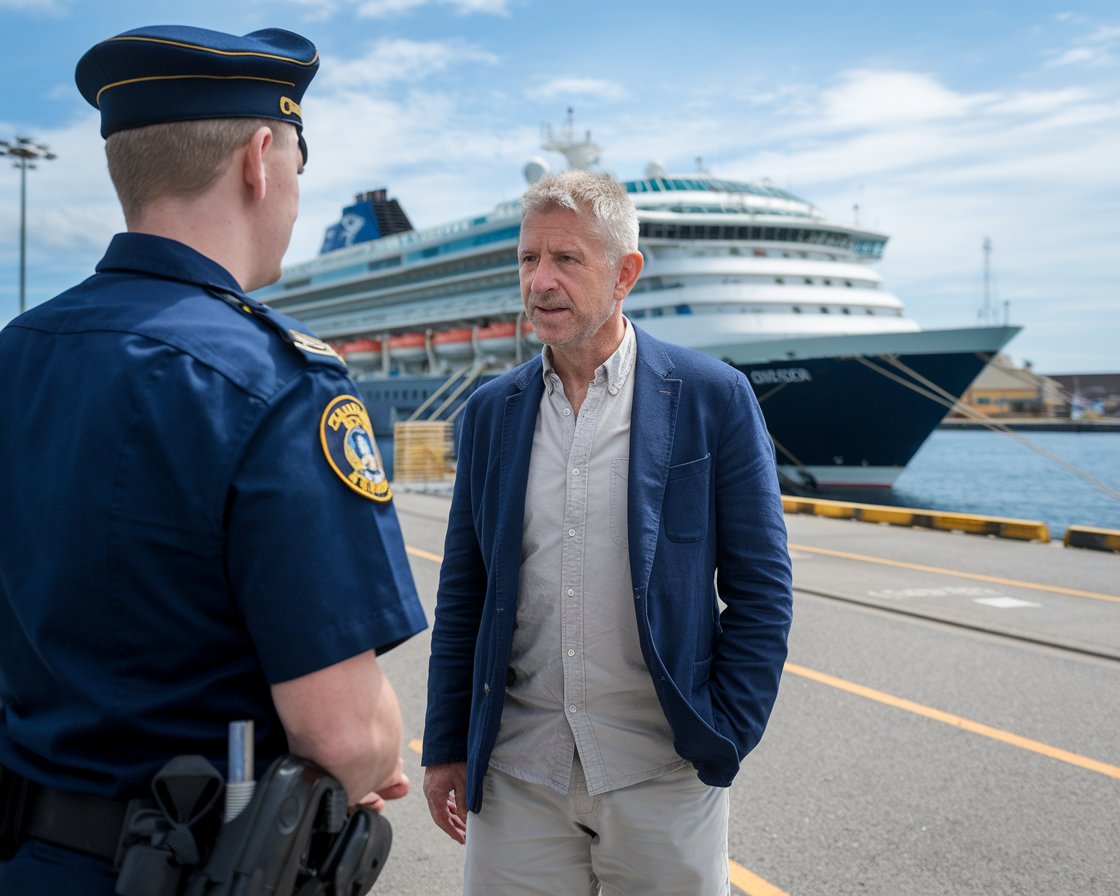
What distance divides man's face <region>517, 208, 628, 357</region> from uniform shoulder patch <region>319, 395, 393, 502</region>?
0.84 m

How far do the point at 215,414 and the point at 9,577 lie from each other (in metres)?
0.38

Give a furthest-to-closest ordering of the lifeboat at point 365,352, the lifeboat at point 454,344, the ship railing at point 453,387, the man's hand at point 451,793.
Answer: the lifeboat at point 365,352 → the lifeboat at point 454,344 → the ship railing at point 453,387 → the man's hand at point 451,793

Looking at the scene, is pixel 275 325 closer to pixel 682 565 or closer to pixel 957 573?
pixel 682 565

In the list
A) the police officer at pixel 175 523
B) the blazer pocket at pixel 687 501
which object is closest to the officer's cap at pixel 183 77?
the police officer at pixel 175 523

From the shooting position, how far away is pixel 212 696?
1.26 m

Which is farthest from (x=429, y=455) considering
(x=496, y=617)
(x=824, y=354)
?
(x=496, y=617)

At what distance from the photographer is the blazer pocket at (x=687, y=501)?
6.64 feet

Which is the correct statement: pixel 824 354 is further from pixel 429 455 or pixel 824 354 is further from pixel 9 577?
pixel 9 577

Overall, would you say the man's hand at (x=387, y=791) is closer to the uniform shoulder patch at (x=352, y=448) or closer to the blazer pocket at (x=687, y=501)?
the uniform shoulder patch at (x=352, y=448)

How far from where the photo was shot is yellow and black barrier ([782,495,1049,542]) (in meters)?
12.1

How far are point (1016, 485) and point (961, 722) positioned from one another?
38178 mm

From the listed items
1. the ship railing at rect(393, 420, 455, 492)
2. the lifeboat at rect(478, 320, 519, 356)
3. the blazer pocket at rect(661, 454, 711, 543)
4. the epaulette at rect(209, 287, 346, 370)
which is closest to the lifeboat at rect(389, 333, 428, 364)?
the lifeboat at rect(478, 320, 519, 356)

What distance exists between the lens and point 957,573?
937 cm

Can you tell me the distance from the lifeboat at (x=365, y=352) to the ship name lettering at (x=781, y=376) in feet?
69.0
